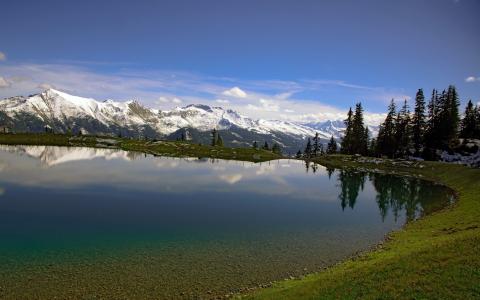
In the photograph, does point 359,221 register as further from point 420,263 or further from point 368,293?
point 368,293

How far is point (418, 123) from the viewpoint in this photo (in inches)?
5723

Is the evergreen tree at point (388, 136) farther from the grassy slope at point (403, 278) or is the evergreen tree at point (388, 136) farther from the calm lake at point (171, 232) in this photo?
the grassy slope at point (403, 278)

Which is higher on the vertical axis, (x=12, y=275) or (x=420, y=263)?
(x=420, y=263)

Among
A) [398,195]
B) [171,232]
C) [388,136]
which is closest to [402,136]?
[388,136]

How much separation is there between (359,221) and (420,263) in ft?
96.4

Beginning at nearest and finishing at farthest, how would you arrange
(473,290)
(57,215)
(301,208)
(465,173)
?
1. (473,290)
2. (57,215)
3. (301,208)
4. (465,173)

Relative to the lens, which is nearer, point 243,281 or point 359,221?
point 243,281

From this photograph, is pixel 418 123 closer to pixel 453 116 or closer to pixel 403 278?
pixel 453 116

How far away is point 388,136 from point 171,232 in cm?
13806

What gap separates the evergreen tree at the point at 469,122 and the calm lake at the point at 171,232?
81174 mm

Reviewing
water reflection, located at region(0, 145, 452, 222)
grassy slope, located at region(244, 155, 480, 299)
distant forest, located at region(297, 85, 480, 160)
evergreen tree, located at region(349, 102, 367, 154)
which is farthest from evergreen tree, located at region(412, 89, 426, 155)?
grassy slope, located at region(244, 155, 480, 299)

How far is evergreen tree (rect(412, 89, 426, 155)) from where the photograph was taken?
474 ft

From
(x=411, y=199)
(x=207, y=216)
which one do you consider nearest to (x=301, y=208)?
(x=207, y=216)

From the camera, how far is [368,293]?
22125 millimetres
